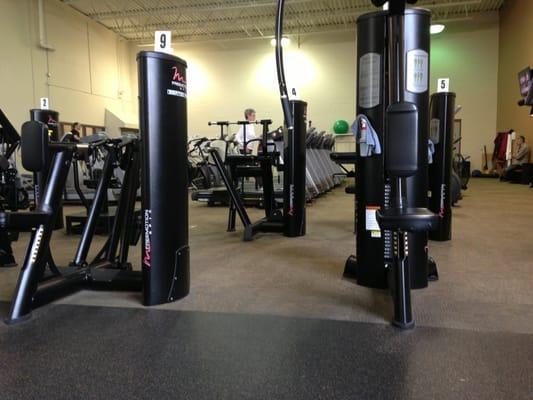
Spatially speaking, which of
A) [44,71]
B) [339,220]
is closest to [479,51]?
[339,220]

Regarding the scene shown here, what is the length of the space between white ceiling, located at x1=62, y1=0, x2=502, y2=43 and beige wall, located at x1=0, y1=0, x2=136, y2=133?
564 millimetres

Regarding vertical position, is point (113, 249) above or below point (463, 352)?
above

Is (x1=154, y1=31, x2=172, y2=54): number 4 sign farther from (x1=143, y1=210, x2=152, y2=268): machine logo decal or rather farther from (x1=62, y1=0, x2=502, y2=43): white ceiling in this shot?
(x1=62, y1=0, x2=502, y2=43): white ceiling

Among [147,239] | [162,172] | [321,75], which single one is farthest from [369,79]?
[321,75]

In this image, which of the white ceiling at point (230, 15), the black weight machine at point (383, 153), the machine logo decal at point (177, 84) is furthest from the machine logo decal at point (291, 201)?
the white ceiling at point (230, 15)

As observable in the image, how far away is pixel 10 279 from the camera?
2932 mm

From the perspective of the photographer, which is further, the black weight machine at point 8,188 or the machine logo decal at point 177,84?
the black weight machine at point 8,188

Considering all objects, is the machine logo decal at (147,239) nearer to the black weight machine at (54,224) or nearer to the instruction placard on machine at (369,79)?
the black weight machine at (54,224)

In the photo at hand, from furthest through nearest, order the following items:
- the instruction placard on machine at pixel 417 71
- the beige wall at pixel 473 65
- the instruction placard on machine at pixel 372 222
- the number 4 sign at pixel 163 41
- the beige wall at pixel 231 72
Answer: the beige wall at pixel 473 65 → the beige wall at pixel 231 72 → the instruction placard on machine at pixel 372 222 → the instruction placard on machine at pixel 417 71 → the number 4 sign at pixel 163 41

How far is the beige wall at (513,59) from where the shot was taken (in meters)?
11.4

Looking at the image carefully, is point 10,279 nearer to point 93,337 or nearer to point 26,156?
point 26,156

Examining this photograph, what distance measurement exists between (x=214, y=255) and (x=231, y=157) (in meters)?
1.65

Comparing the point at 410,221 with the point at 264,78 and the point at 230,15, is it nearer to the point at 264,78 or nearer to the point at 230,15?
the point at 230,15

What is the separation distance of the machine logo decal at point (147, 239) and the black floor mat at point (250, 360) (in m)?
0.30
